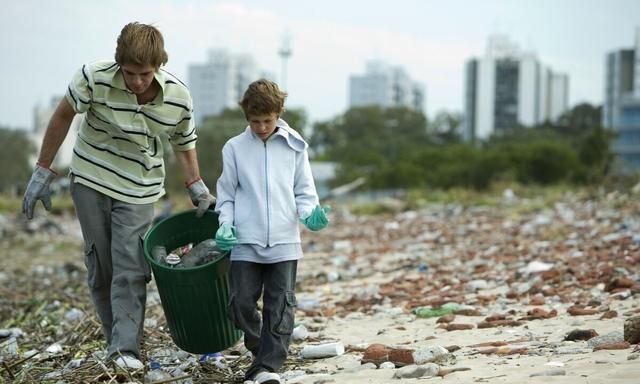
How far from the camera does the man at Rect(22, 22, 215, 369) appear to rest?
3.80 meters

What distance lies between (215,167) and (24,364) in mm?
35308

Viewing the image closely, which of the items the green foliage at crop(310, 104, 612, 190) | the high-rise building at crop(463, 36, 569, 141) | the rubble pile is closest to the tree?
the green foliage at crop(310, 104, 612, 190)

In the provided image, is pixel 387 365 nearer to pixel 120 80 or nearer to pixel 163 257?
pixel 163 257

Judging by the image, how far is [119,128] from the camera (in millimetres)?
3834

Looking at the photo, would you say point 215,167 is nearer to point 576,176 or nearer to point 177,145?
point 576,176

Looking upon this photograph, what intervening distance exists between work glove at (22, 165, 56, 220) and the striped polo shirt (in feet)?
0.46

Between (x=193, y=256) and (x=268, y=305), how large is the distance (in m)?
0.46

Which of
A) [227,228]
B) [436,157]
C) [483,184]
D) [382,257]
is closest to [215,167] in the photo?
[436,157]

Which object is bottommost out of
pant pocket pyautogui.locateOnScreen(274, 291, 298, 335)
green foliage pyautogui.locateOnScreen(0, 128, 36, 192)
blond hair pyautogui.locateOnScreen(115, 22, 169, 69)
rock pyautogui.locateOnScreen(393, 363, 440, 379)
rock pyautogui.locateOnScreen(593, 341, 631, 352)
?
green foliage pyautogui.locateOnScreen(0, 128, 36, 192)

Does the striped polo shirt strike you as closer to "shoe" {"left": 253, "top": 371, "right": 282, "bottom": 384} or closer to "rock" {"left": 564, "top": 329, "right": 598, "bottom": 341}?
"shoe" {"left": 253, "top": 371, "right": 282, "bottom": 384}

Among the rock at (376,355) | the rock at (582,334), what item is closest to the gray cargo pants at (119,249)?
the rock at (376,355)

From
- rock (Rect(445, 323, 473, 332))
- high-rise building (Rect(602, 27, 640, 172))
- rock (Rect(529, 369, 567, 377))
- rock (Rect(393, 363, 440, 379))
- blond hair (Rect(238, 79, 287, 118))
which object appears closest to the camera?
rock (Rect(529, 369, 567, 377))

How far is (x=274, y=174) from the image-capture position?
3635 mm

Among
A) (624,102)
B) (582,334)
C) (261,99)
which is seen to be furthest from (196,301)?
(624,102)
